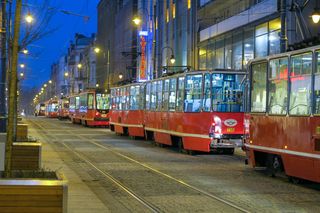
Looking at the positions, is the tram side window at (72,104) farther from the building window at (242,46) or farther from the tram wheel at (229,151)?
the tram wheel at (229,151)

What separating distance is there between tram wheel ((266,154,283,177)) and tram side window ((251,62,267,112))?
1.33m

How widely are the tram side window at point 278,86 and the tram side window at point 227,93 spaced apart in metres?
7.19

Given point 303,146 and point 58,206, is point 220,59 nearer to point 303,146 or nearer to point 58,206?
point 303,146

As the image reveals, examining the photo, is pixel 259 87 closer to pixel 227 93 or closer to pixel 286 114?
pixel 286 114

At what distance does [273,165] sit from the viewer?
1595 cm

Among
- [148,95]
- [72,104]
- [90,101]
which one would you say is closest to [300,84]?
[148,95]

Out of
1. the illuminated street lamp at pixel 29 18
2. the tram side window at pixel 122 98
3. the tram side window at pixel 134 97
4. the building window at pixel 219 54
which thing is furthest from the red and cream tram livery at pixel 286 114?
the building window at pixel 219 54

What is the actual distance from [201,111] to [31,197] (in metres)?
15.9

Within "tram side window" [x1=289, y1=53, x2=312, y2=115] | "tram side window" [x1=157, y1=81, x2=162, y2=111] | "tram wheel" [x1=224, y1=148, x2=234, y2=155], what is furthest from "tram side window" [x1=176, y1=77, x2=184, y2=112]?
"tram side window" [x1=289, y1=53, x2=312, y2=115]

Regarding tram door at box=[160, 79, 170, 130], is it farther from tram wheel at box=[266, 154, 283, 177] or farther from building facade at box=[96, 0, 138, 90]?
building facade at box=[96, 0, 138, 90]

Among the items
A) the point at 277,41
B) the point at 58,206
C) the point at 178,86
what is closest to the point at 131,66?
the point at 277,41

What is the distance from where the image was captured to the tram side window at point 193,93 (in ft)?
77.7

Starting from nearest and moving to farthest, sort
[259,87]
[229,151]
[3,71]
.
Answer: [259,87] < [3,71] < [229,151]

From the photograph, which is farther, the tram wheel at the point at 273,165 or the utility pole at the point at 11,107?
the tram wheel at the point at 273,165
